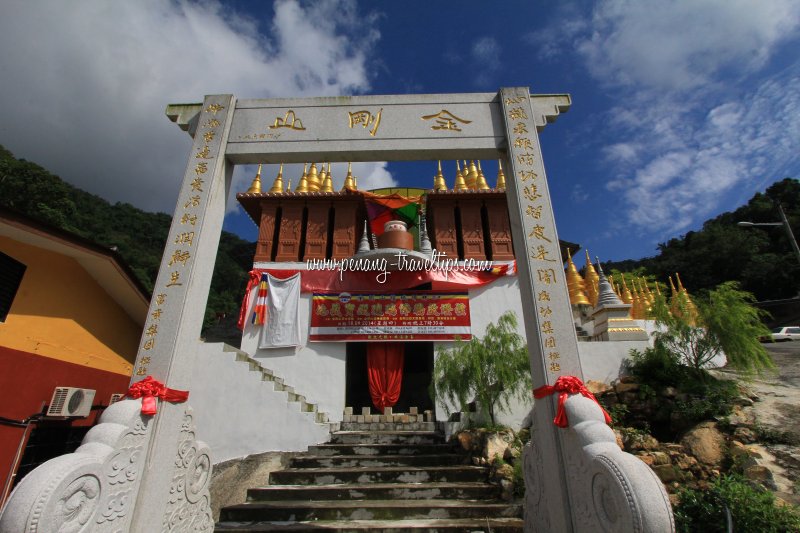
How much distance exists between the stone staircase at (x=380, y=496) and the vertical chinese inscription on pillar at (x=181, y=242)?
7.58 ft

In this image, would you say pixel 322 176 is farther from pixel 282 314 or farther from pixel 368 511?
pixel 368 511

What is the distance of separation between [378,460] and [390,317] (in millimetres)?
4564

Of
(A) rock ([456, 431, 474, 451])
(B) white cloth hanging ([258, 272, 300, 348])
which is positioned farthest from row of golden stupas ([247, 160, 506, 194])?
(A) rock ([456, 431, 474, 451])

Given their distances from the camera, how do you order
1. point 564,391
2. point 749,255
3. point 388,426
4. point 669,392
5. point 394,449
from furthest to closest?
point 749,255, point 388,426, point 669,392, point 394,449, point 564,391

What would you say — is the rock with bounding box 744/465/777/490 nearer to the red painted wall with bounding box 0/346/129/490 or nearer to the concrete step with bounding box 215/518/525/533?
the concrete step with bounding box 215/518/525/533

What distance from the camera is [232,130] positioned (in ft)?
15.9

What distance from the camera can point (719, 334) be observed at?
24.8ft

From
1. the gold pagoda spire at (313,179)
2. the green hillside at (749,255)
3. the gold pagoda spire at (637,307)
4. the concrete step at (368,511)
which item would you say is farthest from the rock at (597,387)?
the green hillside at (749,255)

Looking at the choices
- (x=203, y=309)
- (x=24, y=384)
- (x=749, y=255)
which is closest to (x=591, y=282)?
(x=203, y=309)

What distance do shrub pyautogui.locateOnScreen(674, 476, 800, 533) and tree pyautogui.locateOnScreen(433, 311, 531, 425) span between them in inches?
136

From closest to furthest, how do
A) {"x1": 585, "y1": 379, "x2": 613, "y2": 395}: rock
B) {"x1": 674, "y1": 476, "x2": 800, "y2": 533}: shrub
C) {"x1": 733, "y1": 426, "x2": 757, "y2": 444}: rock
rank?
{"x1": 674, "y1": 476, "x2": 800, "y2": 533}: shrub < {"x1": 733, "y1": 426, "x2": 757, "y2": 444}: rock < {"x1": 585, "y1": 379, "x2": 613, "y2": 395}: rock

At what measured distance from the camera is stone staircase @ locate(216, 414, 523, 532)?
14.8 feet

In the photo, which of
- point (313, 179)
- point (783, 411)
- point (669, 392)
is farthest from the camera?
point (313, 179)

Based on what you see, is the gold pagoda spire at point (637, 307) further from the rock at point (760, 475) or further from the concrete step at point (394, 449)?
the concrete step at point (394, 449)
